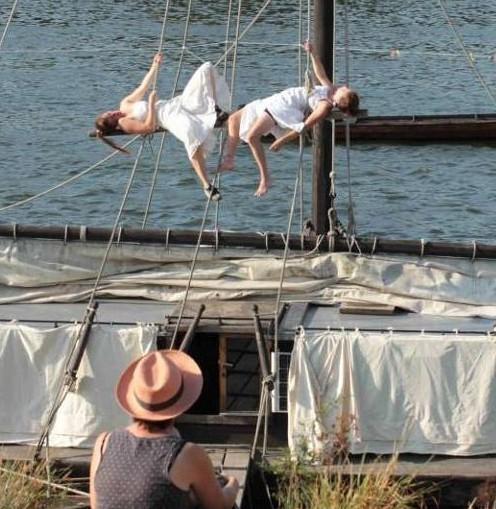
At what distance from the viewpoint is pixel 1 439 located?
12.0m

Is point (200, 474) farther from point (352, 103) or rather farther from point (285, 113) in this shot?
point (285, 113)

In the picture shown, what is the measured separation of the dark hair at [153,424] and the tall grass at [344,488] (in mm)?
2775

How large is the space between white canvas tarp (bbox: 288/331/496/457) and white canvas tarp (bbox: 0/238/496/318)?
1.30 metres

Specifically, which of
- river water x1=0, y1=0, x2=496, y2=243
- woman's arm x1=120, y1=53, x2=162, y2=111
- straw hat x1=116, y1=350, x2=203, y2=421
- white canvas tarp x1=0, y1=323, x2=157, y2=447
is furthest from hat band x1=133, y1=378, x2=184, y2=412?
river water x1=0, y1=0, x2=496, y2=243

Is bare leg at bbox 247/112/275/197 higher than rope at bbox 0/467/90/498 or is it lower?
higher

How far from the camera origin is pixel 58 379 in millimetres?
11969

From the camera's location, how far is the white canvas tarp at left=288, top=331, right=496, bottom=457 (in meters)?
11.7

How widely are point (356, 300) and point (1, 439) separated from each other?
10.4ft

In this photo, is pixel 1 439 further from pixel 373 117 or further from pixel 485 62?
pixel 485 62

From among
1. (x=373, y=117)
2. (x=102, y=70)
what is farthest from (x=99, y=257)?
(x=102, y=70)

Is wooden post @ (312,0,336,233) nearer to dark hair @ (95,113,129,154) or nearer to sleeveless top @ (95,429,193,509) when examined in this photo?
dark hair @ (95,113,129,154)

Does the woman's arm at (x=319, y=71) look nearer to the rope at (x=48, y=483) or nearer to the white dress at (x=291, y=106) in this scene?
the white dress at (x=291, y=106)

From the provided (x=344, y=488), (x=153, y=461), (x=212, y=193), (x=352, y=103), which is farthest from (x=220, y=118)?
(x=153, y=461)

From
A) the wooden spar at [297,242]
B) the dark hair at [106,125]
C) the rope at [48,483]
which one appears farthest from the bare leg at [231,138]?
the rope at [48,483]
